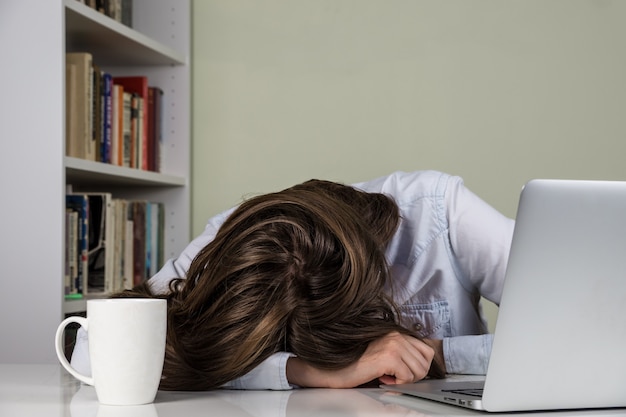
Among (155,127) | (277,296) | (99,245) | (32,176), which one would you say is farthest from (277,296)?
(155,127)

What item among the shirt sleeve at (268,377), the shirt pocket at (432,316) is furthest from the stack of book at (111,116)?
the shirt sleeve at (268,377)

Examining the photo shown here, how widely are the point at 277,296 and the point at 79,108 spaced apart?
1389 millimetres

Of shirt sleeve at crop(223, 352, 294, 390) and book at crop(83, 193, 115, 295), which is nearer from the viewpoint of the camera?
shirt sleeve at crop(223, 352, 294, 390)

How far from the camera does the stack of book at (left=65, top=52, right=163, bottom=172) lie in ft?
7.10

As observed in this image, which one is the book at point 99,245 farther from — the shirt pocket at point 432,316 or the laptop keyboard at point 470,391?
the laptop keyboard at point 470,391

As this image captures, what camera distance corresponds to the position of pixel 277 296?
0.94 meters

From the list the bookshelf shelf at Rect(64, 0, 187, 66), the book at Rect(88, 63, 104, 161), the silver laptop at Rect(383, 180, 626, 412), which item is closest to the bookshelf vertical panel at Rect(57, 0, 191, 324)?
the bookshelf shelf at Rect(64, 0, 187, 66)

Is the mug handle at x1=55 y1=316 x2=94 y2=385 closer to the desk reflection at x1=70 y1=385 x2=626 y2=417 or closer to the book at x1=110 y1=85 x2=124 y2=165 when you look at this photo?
the desk reflection at x1=70 y1=385 x2=626 y2=417

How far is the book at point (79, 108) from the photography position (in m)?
2.15

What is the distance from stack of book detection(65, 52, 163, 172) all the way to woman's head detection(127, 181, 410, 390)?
1235 millimetres

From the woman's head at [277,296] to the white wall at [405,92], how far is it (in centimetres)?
158

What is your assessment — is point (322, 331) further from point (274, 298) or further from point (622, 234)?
point (622, 234)

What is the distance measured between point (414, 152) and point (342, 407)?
73.1 inches

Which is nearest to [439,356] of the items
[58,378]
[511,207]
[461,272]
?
[461,272]
